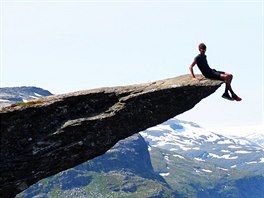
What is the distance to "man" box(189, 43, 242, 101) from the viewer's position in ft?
114

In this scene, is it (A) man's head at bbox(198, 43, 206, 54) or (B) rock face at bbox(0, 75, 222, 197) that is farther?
(A) man's head at bbox(198, 43, 206, 54)

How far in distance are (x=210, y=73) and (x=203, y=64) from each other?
0.96m

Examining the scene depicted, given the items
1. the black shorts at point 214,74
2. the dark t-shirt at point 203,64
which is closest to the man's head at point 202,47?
the dark t-shirt at point 203,64

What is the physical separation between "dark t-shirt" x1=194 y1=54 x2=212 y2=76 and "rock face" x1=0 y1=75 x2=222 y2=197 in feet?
2.75

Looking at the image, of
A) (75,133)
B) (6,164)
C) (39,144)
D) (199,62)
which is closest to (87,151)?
(75,133)

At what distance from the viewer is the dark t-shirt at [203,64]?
34.8 metres

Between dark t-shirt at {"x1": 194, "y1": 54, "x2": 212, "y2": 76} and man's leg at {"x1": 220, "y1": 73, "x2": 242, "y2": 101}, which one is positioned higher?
dark t-shirt at {"x1": 194, "y1": 54, "x2": 212, "y2": 76}

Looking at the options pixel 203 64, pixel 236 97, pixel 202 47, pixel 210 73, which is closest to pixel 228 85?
pixel 236 97

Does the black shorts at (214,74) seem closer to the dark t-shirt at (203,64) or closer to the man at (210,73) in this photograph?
the man at (210,73)

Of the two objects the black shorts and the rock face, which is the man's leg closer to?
the black shorts

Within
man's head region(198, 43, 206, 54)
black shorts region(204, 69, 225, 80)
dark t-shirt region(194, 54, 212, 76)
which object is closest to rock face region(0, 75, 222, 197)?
black shorts region(204, 69, 225, 80)

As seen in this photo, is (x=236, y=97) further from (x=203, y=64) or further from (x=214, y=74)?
(x=203, y=64)

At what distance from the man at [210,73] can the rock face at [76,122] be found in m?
0.61

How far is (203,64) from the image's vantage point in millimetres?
35188
